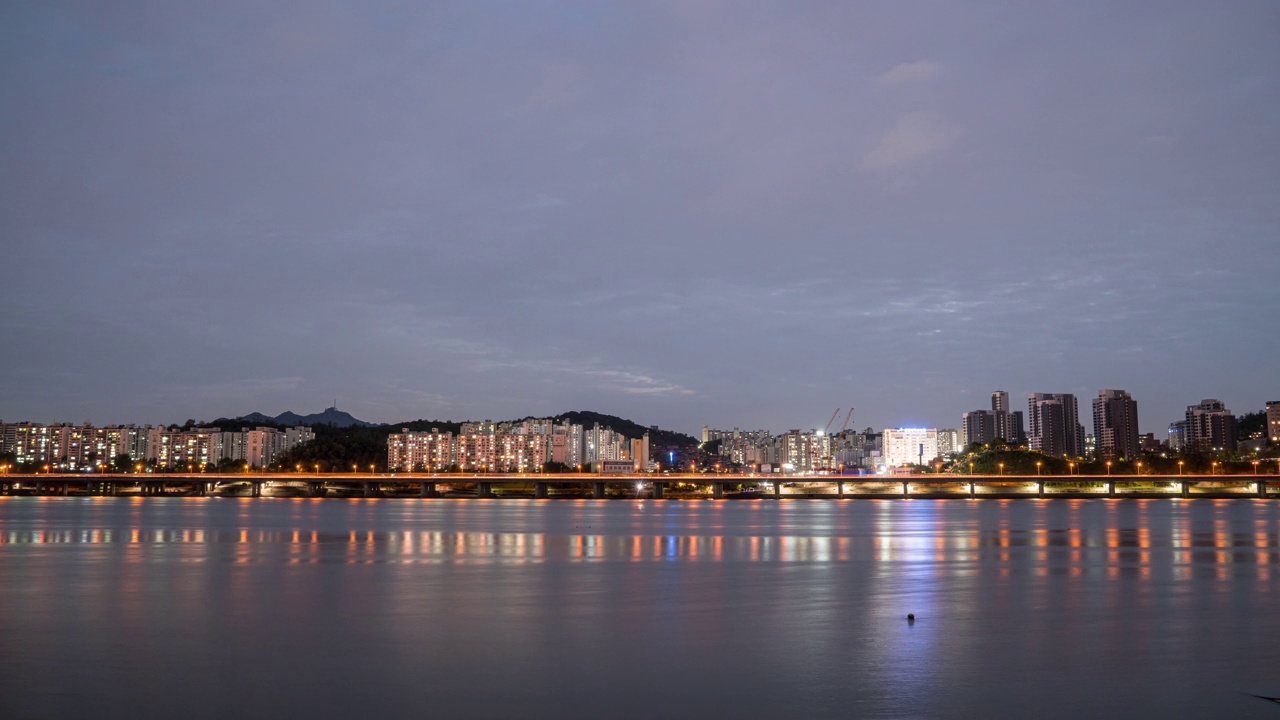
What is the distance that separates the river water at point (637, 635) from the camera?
12070 mm

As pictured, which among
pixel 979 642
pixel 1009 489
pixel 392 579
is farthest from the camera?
pixel 1009 489

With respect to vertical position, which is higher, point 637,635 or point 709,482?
point 637,635

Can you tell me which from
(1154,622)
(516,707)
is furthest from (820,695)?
(1154,622)

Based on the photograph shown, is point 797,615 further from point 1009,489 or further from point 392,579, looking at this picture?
point 1009,489

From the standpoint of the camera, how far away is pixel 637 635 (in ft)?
56.3

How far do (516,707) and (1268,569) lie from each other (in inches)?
1095

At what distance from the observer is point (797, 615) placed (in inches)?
770

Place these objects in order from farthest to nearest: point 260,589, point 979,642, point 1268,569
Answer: point 1268,569, point 260,589, point 979,642

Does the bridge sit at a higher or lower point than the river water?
lower

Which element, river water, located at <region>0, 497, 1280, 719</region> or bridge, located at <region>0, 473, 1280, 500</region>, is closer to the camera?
river water, located at <region>0, 497, 1280, 719</region>

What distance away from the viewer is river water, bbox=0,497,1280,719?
12.1m

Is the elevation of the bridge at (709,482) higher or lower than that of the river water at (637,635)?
lower

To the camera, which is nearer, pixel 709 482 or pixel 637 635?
pixel 637 635

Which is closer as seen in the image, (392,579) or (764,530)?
(392,579)
